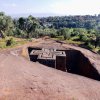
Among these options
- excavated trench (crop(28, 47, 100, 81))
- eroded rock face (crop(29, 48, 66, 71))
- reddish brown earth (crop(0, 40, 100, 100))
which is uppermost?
reddish brown earth (crop(0, 40, 100, 100))

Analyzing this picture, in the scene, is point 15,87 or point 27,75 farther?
point 27,75

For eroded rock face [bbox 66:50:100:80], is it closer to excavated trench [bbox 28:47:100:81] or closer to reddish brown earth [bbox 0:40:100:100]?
excavated trench [bbox 28:47:100:81]

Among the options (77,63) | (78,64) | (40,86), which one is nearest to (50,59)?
(78,64)

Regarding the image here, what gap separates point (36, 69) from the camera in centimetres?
1308

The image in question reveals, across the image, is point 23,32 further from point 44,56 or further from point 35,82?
point 35,82

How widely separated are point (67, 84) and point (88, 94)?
4.29 feet

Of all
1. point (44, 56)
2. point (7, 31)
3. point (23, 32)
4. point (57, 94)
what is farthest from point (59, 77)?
point (23, 32)

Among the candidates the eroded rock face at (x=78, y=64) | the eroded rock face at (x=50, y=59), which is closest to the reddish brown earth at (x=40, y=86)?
the eroded rock face at (x=50, y=59)

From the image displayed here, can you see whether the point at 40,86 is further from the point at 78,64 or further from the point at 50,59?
the point at 78,64

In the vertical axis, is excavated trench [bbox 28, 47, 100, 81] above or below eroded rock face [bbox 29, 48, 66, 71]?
below

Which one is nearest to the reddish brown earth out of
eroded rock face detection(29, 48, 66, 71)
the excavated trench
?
eroded rock face detection(29, 48, 66, 71)

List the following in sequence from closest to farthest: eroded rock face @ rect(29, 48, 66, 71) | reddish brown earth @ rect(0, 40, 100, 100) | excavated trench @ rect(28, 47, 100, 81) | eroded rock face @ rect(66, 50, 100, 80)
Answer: reddish brown earth @ rect(0, 40, 100, 100) < eroded rock face @ rect(29, 48, 66, 71) < eroded rock face @ rect(66, 50, 100, 80) < excavated trench @ rect(28, 47, 100, 81)

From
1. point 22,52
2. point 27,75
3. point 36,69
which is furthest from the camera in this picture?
point 22,52

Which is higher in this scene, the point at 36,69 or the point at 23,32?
the point at 36,69
